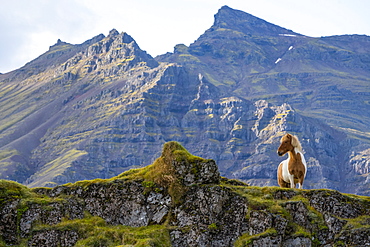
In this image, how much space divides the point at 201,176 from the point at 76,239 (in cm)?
837

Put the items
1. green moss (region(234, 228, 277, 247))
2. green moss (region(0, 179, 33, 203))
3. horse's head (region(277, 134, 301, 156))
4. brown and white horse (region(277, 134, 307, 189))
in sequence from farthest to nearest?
horse's head (region(277, 134, 301, 156)) < brown and white horse (region(277, 134, 307, 189)) < green moss (region(0, 179, 33, 203)) < green moss (region(234, 228, 277, 247))

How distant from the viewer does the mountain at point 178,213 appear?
26859 mm

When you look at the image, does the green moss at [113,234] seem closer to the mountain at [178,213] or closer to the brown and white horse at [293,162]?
the mountain at [178,213]

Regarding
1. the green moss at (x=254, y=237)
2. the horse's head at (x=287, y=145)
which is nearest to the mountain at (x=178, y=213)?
the green moss at (x=254, y=237)

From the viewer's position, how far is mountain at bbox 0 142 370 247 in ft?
88.1

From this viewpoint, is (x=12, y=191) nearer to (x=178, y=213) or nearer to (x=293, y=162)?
(x=178, y=213)

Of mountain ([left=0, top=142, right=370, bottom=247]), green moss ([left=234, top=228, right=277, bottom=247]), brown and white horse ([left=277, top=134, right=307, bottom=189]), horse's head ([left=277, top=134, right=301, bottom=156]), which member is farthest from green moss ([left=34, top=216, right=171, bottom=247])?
horse's head ([left=277, top=134, right=301, bottom=156])

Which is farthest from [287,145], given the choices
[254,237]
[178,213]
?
[178,213]

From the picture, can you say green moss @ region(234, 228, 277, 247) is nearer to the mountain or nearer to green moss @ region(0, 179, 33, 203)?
the mountain

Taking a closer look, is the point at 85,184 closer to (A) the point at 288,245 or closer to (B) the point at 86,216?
(B) the point at 86,216

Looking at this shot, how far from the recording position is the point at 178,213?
29.0m

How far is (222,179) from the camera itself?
3325cm

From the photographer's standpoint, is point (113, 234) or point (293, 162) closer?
point (113, 234)

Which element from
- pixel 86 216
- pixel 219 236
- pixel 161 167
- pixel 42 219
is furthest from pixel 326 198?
pixel 42 219
